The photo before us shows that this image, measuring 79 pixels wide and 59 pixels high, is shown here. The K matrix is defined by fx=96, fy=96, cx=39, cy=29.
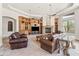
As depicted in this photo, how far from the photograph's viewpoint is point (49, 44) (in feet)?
12.6

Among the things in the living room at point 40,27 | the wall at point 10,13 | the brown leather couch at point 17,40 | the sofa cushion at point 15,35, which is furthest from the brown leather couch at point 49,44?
the wall at point 10,13

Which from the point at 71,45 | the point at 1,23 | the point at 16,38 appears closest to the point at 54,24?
the point at 71,45

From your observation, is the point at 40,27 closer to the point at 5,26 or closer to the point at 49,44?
the point at 49,44

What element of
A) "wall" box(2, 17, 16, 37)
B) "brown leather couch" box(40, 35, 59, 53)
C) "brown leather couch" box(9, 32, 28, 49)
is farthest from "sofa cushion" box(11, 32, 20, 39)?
"brown leather couch" box(40, 35, 59, 53)

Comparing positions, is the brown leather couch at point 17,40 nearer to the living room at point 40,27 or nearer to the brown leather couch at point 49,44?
the living room at point 40,27

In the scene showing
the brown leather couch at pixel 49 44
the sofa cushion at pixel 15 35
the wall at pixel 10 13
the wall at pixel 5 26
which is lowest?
the brown leather couch at pixel 49 44

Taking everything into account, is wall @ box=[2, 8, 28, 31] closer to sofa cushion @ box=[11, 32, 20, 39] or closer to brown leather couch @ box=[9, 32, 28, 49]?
sofa cushion @ box=[11, 32, 20, 39]

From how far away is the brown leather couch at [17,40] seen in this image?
4.18m

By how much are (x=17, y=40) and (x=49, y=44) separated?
4.87ft

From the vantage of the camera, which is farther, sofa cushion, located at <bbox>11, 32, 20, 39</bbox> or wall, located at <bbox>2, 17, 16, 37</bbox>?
sofa cushion, located at <bbox>11, 32, 20, 39</bbox>

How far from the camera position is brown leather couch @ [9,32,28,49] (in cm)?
418

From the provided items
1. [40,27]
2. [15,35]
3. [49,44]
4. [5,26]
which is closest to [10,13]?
[5,26]

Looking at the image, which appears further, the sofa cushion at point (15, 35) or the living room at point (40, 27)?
the sofa cushion at point (15, 35)

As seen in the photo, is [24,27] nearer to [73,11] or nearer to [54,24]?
[54,24]
